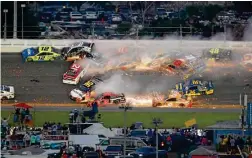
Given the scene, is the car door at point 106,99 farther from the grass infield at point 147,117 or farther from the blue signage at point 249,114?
the blue signage at point 249,114

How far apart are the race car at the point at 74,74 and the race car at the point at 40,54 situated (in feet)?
4.36

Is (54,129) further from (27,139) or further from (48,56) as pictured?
(48,56)

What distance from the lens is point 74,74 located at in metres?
31.7

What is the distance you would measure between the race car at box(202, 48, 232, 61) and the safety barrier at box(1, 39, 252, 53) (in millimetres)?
654

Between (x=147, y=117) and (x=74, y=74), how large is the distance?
177 inches

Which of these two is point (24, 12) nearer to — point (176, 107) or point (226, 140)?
point (176, 107)

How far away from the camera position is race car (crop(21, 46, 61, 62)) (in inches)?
1329

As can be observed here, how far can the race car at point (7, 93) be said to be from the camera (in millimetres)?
29797

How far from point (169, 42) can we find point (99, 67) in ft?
11.0

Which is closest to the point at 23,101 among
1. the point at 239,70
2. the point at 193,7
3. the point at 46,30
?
the point at 239,70

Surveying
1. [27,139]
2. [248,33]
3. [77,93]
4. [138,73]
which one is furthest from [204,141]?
[248,33]

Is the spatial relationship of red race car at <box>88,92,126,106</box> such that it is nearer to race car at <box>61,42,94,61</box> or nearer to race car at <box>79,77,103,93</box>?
race car at <box>79,77,103,93</box>

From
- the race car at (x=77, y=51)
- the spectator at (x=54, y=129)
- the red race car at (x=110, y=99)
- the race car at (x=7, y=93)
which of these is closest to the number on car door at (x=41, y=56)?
the race car at (x=77, y=51)

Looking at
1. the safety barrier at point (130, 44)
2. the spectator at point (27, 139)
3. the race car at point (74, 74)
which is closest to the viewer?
the spectator at point (27, 139)
